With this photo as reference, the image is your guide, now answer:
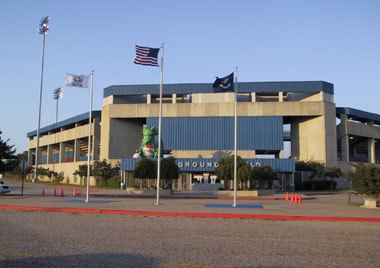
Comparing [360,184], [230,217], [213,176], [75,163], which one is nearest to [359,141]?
[213,176]

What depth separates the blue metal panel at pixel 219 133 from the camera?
82.2 metres

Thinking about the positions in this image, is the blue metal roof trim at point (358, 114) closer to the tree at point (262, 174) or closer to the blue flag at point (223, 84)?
the tree at point (262, 174)

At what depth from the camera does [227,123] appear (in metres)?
83.2

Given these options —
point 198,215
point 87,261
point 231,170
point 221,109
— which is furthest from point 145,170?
point 87,261

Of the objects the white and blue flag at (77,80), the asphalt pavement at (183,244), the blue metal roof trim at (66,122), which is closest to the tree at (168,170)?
the white and blue flag at (77,80)

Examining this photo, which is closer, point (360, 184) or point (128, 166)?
point (360, 184)

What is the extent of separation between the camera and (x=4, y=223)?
18344 millimetres

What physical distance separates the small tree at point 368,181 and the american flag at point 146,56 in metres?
15.6

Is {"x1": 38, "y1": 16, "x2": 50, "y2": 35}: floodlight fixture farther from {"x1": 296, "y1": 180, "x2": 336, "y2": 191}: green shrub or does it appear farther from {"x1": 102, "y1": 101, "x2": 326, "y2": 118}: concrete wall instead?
{"x1": 296, "y1": 180, "x2": 336, "y2": 191}: green shrub

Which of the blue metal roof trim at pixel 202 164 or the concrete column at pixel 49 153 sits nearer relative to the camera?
the blue metal roof trim at pixel 202 164

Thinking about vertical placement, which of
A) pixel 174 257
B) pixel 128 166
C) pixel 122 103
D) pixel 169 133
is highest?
pixel 122 103

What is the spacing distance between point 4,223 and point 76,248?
7.78 metres

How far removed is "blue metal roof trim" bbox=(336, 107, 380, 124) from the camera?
86562mm

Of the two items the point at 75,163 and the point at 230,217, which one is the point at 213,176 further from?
the point at 230,217
